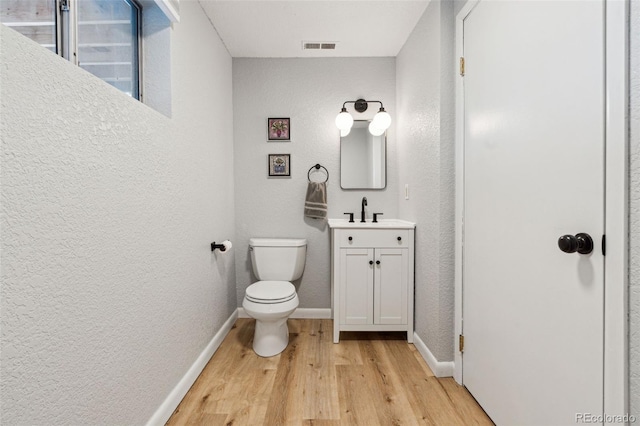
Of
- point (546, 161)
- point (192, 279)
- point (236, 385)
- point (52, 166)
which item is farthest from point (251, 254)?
point (546, 161)

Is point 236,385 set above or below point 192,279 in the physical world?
below

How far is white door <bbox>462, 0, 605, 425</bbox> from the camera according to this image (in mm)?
840

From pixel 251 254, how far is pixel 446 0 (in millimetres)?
2142

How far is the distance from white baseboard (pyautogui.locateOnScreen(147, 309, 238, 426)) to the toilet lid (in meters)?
0.41

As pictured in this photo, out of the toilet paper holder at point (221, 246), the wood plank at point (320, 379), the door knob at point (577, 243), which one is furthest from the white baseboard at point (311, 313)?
the door knob at point (577, 243)

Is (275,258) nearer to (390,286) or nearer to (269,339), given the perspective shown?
(269,339)

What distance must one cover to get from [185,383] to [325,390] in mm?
738

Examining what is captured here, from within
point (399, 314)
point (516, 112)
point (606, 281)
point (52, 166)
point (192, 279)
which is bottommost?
point (399, 314)

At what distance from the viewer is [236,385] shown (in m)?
1.56

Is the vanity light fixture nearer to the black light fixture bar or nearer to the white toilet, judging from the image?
the black light fixture bar

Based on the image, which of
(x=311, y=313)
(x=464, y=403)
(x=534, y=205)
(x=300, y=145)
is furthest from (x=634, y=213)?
(x=311, y=313)

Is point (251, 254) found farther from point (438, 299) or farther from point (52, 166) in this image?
point (52, 166)

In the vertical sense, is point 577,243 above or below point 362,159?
below

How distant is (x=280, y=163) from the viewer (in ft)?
7.97
